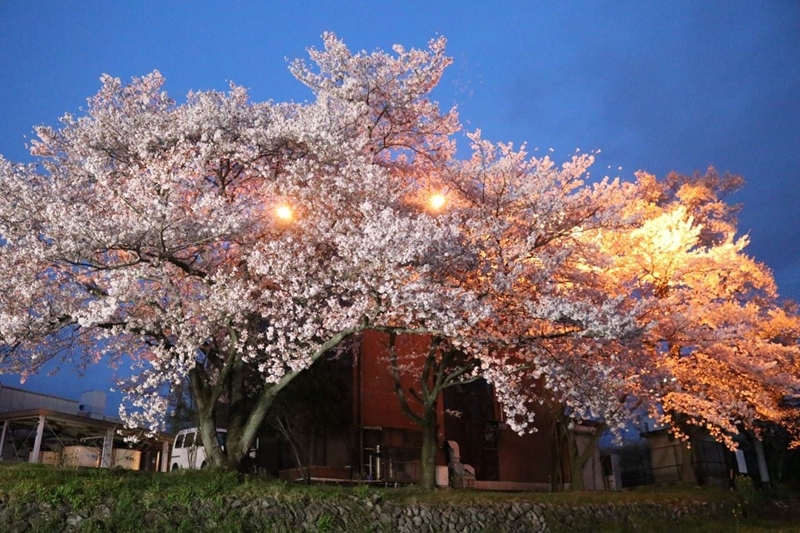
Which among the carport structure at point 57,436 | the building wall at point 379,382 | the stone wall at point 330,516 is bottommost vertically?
the stone wall at point 330,516

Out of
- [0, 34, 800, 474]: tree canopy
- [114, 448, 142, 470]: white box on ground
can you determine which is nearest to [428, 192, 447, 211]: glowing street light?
[0, 34, 800, 474]: tree canopy

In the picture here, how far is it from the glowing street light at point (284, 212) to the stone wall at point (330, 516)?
6.23 metres

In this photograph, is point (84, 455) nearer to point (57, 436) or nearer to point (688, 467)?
point (57, 436)

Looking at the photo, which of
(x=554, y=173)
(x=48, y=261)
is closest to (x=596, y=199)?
(x=554, y=173)

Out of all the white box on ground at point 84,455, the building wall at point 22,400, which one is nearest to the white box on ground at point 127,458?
the white box on ground at point 84,455

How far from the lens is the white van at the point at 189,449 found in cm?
2047

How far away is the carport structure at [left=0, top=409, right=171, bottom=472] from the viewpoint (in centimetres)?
2017

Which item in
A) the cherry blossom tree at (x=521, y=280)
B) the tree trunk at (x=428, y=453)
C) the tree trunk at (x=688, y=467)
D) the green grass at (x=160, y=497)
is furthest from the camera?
the tree trunk at (x=688, y=467)

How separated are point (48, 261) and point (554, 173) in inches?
528

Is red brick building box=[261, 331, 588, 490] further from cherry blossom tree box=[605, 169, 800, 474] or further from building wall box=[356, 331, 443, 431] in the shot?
cherry blossom tree box=[605, 169, 800, 474]

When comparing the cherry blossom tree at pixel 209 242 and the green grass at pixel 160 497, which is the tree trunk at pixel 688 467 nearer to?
the green grass at pixel 160 497

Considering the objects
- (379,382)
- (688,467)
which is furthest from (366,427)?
(688,467)

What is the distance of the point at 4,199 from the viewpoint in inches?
543

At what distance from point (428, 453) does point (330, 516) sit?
4438 millimetres
